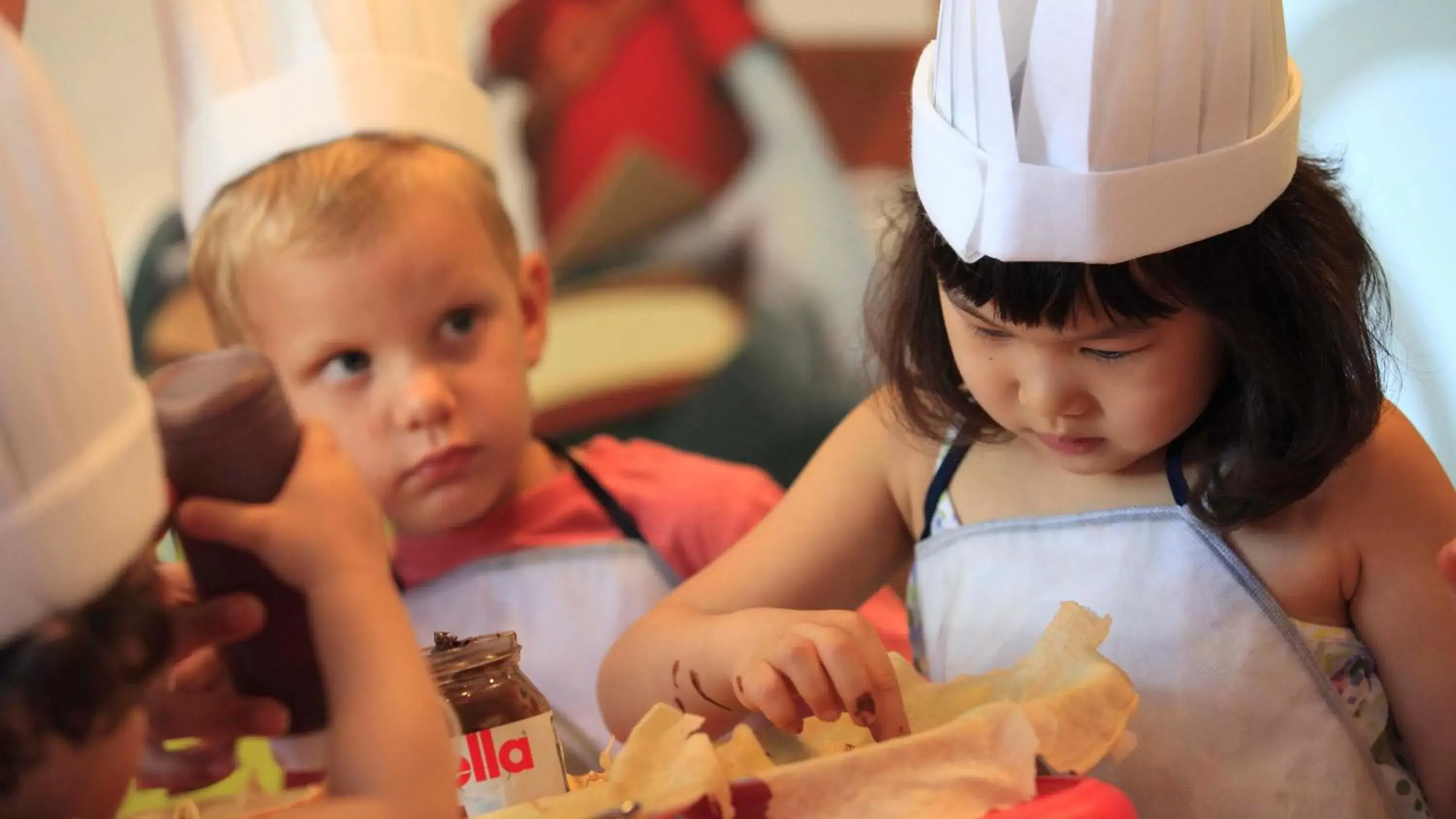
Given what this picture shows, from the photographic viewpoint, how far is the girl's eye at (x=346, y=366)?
0.65 m

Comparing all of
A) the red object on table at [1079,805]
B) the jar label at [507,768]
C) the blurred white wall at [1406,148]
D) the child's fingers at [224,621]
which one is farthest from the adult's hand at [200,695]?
the blurred white wall at [1406,148]

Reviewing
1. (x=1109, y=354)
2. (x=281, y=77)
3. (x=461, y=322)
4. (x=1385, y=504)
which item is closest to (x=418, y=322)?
(x=461, y=322)

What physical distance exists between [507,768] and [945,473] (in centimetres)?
27

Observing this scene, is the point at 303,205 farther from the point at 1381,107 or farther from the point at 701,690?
the point at 1381,107

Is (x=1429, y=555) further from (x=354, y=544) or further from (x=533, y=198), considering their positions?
(x=533, y=198)

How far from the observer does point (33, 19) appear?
2.41 ft

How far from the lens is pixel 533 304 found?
0.82 meters

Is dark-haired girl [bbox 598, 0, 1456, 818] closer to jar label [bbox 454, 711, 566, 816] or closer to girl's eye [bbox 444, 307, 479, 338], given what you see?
jar label [bbox 454, 711, 566, 816]

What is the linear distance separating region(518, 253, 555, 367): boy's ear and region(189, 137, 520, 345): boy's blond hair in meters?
0.11

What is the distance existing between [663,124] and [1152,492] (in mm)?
572

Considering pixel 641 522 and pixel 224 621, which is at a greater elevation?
pixel 224 621

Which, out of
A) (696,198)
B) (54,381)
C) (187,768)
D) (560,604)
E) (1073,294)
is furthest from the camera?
(696,198)

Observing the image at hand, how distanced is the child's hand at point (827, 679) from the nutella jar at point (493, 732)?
0.08 m

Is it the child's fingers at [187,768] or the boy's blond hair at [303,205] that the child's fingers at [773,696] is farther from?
the boy's blond hair at [303,205]
